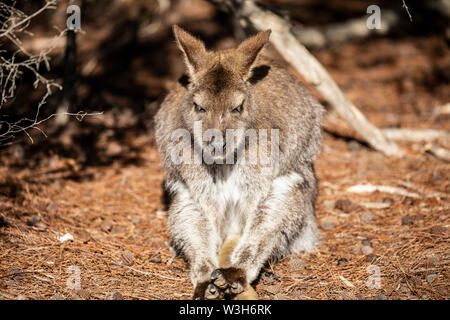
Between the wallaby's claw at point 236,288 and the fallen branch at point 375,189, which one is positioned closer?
the wallaby's claw at point 236,288

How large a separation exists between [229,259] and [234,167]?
737 millimetres

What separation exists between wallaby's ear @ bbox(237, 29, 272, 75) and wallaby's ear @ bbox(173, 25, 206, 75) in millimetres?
333

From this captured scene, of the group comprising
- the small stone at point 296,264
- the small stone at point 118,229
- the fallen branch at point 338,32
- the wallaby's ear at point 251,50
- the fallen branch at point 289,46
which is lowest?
the small stone at point 296,264

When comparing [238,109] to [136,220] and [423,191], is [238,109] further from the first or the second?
[423,191]

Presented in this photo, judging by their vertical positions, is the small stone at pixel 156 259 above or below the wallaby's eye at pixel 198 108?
below

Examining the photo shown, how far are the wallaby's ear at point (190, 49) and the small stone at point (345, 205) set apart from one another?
225 cm

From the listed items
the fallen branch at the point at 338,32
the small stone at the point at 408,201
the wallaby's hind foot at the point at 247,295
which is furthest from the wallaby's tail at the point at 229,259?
the fallen branch at the point at 338,32

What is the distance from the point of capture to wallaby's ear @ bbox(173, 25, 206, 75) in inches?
154

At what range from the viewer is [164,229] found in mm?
4852

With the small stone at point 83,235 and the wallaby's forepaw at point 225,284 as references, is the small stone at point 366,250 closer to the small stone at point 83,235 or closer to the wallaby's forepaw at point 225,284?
the wallaby's forepaw at point 225,284

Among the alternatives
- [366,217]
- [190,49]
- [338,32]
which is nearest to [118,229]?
[190,49]

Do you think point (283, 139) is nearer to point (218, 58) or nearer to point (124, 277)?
point (218, 58)

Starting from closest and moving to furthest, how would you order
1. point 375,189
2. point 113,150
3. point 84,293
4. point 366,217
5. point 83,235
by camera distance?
point 84,293 < point 83,235 < point 366,217 < point 375,189 < point 113,150

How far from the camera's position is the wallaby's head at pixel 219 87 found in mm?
3723
